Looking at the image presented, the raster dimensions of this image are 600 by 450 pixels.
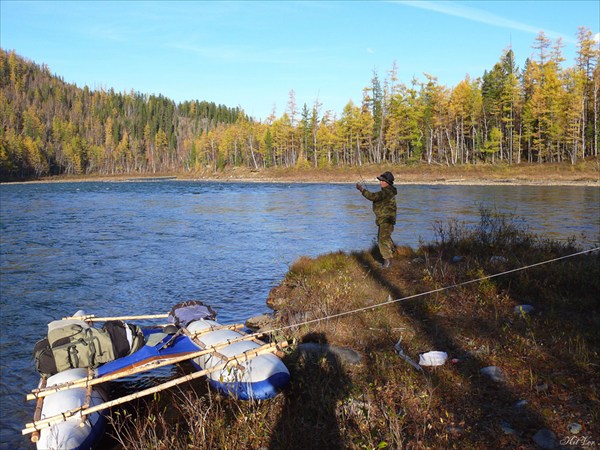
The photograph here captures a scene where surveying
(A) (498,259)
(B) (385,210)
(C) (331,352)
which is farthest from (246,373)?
(A) (498,259)

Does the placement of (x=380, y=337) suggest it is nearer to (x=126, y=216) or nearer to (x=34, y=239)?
(x=34, y=239)

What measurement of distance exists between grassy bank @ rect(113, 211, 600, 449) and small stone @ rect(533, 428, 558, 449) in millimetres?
16

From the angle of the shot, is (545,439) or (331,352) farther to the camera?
(331,352)

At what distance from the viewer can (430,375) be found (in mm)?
5238

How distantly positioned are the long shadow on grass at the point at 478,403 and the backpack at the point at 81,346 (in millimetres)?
4006

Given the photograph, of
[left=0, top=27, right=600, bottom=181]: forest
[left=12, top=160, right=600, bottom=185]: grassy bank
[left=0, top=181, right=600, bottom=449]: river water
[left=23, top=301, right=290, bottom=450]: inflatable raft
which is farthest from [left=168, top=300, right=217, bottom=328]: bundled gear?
[left=0, top=27, right=600, bottom=181]: forest

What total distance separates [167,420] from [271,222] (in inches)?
833

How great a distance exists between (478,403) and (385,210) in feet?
20.2

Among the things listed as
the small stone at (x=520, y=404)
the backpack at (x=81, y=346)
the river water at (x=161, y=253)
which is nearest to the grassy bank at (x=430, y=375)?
the small stone at (x=520, y=404)

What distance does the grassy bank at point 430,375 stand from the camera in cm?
431

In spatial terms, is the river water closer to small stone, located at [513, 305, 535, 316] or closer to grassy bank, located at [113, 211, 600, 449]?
grassy bank, located at [113, 211, 600, 449]

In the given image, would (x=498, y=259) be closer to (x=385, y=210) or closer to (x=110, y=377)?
(x=385, y=210)

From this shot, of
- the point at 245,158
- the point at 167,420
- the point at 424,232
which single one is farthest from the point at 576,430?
the point at 245,158

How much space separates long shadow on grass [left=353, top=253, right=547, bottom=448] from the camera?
4.11m
